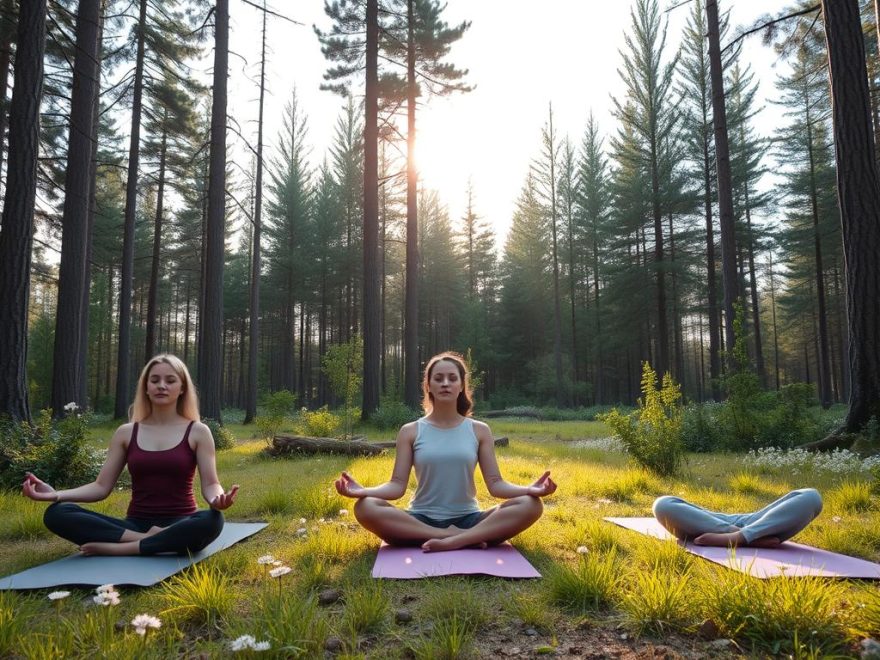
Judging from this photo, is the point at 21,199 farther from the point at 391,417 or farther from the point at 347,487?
the point at 391,417

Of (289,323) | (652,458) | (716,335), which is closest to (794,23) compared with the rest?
(652,458)

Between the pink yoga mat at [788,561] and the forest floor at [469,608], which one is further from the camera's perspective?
the pink yoga mat at [788,561]

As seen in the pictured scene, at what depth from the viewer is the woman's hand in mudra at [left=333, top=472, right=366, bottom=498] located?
10.9 ft

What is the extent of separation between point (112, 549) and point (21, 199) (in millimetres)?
6133

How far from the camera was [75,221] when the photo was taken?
32.0ft

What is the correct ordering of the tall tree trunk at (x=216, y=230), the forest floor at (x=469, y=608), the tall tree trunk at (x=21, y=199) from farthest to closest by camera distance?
the tall tree trunk at (x=216, y=230) → the tall tree trunk at (x=21, y=199) → the forest floor at (x=469, y=608)

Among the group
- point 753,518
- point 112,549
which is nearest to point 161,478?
point 112,549

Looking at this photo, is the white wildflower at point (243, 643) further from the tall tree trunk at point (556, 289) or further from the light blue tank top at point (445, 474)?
the tall tree trunk at point (556, 289)

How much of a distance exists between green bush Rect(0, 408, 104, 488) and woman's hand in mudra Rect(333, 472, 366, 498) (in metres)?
4.27

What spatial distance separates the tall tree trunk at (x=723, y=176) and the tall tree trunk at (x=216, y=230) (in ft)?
37.4

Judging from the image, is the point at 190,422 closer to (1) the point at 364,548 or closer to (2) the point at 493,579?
(1) the point at 364,548

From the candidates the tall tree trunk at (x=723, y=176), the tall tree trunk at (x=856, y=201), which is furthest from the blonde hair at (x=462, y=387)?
the tall tree trunk at (x=723, y=176)

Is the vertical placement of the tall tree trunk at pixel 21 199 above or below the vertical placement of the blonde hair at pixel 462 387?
above

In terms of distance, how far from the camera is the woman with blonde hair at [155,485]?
3346mm
